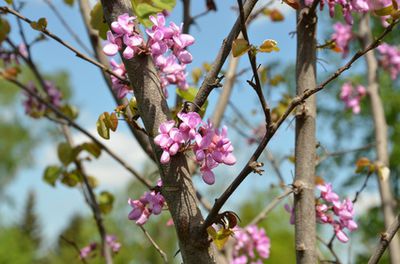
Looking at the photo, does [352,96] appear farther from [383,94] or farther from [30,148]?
[30,148]

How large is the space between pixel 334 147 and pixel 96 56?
532 inches

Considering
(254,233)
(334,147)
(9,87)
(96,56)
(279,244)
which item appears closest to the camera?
(96,56)

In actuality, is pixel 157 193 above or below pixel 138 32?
below

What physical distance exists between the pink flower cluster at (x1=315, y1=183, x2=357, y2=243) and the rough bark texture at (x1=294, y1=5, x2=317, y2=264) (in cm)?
18

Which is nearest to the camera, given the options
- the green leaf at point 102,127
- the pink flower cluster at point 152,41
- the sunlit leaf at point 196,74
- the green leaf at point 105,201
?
the pink flower cluster at point 152,41

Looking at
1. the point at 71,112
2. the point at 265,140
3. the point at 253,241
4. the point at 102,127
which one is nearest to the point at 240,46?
the point at 265,140

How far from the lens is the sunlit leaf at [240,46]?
41.9 inches

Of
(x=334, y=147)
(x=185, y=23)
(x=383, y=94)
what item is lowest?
(x=185, y=23)

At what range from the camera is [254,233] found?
2.91 metres

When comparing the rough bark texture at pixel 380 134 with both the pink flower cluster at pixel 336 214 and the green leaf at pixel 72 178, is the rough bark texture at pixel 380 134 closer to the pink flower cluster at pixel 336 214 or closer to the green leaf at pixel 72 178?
the pink flower cluster at pixel 336 214

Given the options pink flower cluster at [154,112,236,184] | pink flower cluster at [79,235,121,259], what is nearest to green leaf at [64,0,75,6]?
pink flower cluster at [79,235,121,259]

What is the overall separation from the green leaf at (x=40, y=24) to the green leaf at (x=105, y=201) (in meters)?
1.26

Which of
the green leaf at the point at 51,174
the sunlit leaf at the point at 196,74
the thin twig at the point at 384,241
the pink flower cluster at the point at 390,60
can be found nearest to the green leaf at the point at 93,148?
the green leaf at the point at 51,174

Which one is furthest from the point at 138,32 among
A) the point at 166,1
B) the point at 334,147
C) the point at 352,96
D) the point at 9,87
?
the point at 9,87
